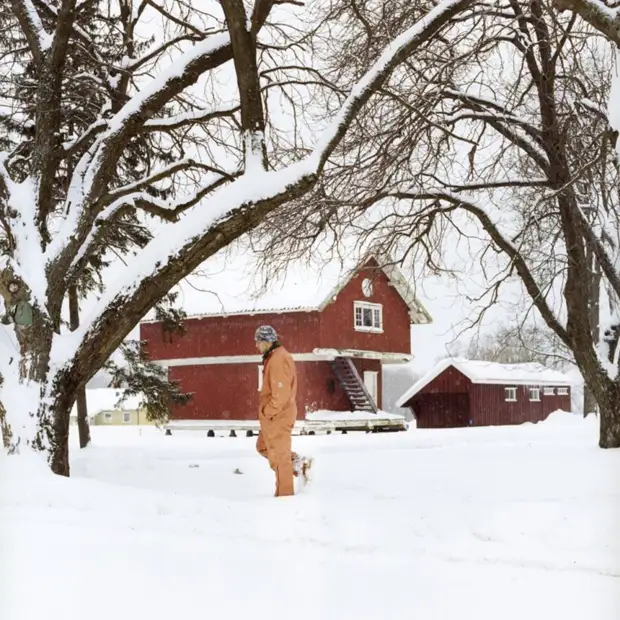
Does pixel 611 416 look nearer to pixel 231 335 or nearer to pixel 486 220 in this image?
pixel 486 220

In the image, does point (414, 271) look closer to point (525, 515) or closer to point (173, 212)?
point (173, 212)

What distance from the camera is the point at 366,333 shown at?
1282 inches

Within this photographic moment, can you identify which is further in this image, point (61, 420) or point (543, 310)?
point (543, 310)

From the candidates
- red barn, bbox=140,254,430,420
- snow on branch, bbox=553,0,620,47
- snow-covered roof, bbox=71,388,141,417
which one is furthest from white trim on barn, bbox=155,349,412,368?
snow-covered roof, bbox=71,388,141,417

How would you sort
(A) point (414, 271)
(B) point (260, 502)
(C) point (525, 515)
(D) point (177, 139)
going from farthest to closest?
(A) point (414, 271) → (D) point (177, 139) → (B) point (260, 502) → (C) point (525, 515)

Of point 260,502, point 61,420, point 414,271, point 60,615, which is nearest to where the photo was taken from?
point 60,615

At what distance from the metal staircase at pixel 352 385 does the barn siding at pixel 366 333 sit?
2.59 feet

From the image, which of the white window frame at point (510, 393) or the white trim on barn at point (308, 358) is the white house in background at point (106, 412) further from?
the white window frame at point (510, 393)

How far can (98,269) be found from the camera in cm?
1641

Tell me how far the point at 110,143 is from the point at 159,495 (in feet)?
14.2

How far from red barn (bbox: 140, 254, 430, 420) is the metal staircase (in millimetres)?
40

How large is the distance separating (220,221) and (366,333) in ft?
81.6

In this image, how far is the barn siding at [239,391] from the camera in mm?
30281

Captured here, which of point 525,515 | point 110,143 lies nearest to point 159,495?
point 525,515
